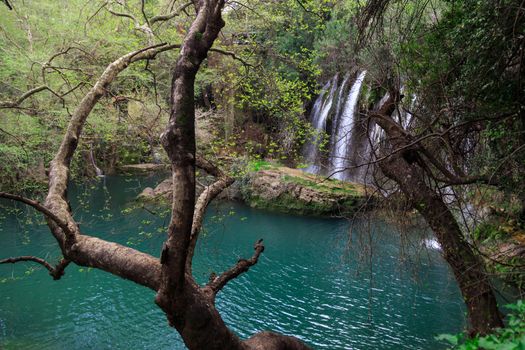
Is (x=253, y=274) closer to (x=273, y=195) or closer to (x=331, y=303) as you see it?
(x=331, y=303)

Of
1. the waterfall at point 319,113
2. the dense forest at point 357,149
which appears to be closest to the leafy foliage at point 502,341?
the dense forest at point 357,149

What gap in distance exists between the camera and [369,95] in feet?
48.6

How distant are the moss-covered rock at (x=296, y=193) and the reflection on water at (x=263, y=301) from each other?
353 cm

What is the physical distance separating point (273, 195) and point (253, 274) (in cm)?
625

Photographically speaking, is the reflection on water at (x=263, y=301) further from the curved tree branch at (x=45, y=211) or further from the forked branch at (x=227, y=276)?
the curved tree branch at (x=45, y=211)

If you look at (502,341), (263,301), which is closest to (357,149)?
(502,341)

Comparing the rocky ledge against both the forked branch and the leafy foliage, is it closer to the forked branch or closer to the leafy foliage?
the forked branch

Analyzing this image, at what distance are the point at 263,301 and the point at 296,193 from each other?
24.5ft

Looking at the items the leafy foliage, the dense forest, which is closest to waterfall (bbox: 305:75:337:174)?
the dense forest

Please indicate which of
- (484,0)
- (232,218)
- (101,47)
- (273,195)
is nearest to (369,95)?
(273,195)

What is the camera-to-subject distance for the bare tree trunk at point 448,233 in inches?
157

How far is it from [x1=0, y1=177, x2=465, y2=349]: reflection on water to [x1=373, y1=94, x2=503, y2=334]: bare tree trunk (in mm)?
729

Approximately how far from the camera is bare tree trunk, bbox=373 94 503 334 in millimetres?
3986

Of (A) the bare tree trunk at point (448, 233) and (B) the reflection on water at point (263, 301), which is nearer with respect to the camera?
(A) the bare tree trunk at point (448, 233)
